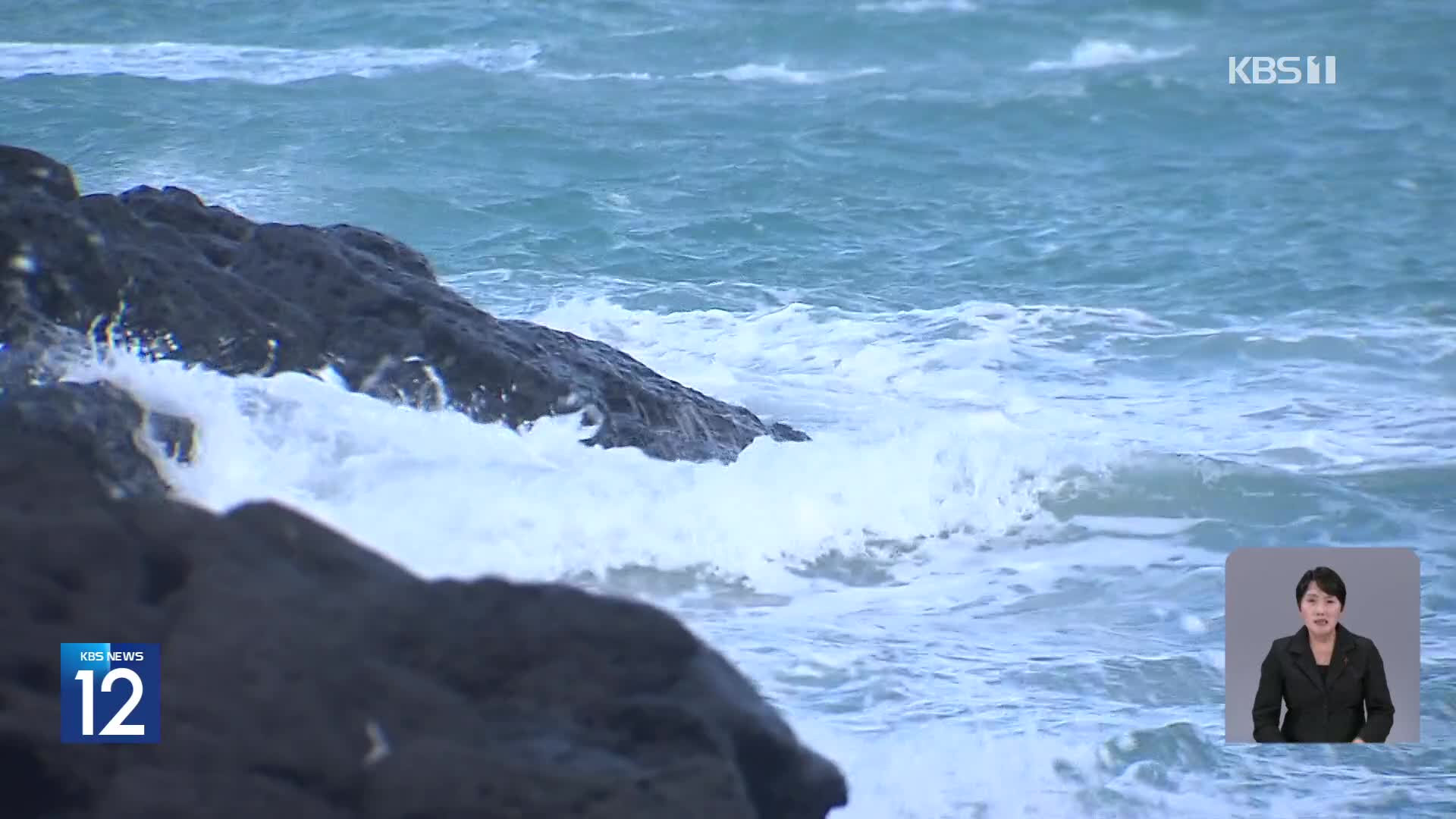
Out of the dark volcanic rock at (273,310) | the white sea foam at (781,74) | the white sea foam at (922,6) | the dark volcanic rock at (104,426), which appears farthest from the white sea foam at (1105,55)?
the dark volcanic rock at (104,426)

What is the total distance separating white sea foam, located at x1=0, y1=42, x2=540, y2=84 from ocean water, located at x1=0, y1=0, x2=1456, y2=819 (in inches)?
4.1

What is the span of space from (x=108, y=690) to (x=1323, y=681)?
3.06m

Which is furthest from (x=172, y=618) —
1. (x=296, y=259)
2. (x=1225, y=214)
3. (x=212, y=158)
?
(x=212, y=158)

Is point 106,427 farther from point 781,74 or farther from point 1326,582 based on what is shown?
point 781,74

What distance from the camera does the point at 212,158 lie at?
1381 centimetres

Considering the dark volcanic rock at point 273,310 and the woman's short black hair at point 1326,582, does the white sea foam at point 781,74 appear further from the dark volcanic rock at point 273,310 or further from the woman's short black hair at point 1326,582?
the woman's short black hair at point 1326,582

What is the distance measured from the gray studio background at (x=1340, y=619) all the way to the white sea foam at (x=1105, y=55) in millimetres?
13394

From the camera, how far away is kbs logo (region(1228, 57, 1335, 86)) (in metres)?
16.9

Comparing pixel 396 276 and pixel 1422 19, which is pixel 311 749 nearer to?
pixel 396 276

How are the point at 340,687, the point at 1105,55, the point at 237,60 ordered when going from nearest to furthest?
the point at 340,687 < the point at 1105,55 < the point at 237,60

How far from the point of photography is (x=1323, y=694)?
406cm

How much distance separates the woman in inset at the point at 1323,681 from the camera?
3957mm

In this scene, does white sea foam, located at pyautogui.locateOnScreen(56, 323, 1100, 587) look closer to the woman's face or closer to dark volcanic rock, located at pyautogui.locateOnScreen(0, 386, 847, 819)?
the woman's face

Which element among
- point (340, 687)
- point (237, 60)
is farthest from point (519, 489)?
point (237, 60)
